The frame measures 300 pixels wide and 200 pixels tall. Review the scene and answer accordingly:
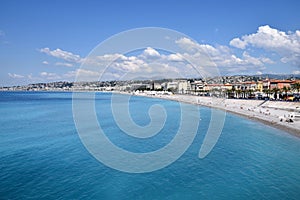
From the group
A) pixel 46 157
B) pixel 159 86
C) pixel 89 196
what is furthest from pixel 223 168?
pixel 159 86

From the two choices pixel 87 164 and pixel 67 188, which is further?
pixel 87 164

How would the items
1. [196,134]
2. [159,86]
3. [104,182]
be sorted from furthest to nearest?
[159,86] < [196,134] < [104,182]

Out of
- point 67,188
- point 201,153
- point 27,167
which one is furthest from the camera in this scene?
point 201,153

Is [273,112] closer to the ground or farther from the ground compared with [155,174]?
farther from the ground

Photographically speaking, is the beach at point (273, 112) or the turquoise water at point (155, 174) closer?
the turquoise water at point (155, 174)

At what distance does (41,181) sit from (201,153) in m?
8.42

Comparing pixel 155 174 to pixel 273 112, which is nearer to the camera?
pixel 155 174

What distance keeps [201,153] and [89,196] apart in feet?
25.1

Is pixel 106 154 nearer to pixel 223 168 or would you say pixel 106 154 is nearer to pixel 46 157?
pixel 46 157

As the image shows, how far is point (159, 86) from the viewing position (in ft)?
431

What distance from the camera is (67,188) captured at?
974 cm

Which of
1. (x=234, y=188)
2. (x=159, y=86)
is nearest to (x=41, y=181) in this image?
(x=234, y=188)

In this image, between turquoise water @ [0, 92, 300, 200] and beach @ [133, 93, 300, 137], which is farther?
beach @ [133, 93, 300, 137]

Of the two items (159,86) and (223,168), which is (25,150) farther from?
(159,86)
